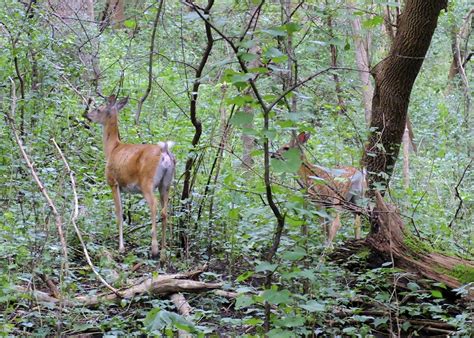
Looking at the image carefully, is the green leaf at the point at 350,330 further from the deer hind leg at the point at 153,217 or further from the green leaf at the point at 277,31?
the deer hind leg at the point at 153,217

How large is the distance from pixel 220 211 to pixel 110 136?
1807mm

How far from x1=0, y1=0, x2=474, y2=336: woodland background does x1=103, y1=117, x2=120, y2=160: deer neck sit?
0.75ft

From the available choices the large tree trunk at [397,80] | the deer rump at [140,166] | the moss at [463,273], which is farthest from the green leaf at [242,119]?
the deer rump at [140,166]

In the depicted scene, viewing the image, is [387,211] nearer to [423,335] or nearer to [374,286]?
[374,286]

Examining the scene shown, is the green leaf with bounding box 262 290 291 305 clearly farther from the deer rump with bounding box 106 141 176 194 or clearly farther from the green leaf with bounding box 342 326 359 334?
the deer rump with bounding box 106 141 176 194

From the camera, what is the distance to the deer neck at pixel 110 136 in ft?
30.7

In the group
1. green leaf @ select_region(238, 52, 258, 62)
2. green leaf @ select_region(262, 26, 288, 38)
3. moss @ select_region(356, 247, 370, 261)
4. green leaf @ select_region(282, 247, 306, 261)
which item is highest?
green leaf @ select_region(262, 26, 288, 38)

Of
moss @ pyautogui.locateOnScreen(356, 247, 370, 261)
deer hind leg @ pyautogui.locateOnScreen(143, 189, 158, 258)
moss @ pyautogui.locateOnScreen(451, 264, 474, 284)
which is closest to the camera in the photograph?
moss @ pyautogui.locateOnScreen(451, 264, 474, 284)

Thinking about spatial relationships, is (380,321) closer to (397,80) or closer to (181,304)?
(181,304)

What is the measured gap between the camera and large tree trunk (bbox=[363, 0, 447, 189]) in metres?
8.48

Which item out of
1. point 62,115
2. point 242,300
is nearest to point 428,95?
point 62,115

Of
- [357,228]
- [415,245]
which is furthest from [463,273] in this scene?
[357,228]

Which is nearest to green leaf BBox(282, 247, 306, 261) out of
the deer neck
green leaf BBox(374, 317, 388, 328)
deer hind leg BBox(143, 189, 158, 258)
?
green leaf BBox(374, 317, 388, 328)

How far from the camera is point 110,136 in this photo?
9469 millimetres
